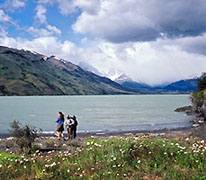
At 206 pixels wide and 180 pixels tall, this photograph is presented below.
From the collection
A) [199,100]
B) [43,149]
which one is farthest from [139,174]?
[199,100]

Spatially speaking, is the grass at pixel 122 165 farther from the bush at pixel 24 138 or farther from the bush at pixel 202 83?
the bush at pixel 202 83

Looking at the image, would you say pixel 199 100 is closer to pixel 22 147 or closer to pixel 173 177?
pixel 22 147

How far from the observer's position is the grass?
606 inches

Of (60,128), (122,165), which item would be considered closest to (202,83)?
(60,128)

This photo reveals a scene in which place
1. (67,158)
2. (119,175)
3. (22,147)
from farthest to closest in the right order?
1. (22,147)
2. (67,158)
3. (119,175)

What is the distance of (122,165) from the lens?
16.7 meters

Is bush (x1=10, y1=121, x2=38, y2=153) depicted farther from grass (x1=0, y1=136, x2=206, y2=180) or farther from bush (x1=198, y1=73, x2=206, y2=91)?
bush (x1=198, y1=73, x2=206, y2=91)

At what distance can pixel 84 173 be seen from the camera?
52.5 ft

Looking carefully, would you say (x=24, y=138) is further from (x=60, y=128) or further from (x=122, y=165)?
(x=60, y=128)

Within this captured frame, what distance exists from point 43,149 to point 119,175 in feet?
52.2

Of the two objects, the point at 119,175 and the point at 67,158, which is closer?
the point at 119,175

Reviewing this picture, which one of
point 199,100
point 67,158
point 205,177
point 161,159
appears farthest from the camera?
point 199,100

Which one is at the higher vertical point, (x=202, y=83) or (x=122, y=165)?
(x=202, y=83)

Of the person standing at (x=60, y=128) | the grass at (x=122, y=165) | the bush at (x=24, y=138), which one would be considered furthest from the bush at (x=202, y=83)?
the grass at (x=122, y=165)
